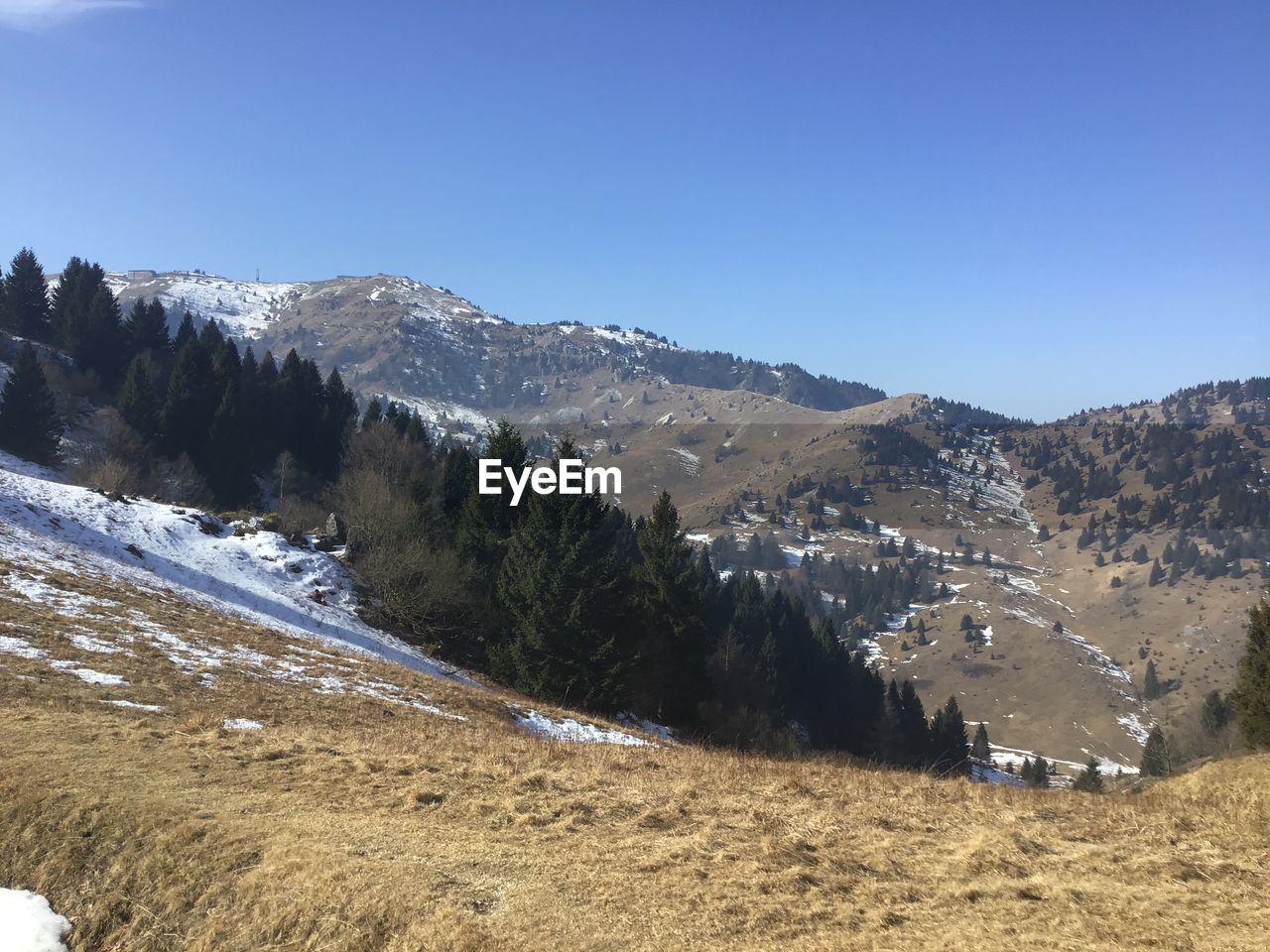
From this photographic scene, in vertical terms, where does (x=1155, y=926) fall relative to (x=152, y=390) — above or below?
below

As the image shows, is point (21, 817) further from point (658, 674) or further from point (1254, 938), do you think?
point (658, 674)

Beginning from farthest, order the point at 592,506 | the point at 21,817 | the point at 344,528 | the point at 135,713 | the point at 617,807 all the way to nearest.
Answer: the point at 344,528 < the point at 592,506 < the point at 135,713 < the point at 617,807 < the point at 21,817

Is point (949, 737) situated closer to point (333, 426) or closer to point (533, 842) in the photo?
point (333, 426)

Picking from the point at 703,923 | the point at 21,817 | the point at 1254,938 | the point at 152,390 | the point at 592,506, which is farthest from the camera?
the point at 152,390

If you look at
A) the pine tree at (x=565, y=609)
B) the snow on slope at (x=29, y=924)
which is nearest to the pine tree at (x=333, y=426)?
the pine tree at (x=565, y=609)

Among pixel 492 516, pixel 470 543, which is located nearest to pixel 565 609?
pixel 470 543

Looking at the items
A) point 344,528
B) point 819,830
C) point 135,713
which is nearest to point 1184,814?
point 819,830

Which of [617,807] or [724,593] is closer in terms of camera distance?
[617,807]
